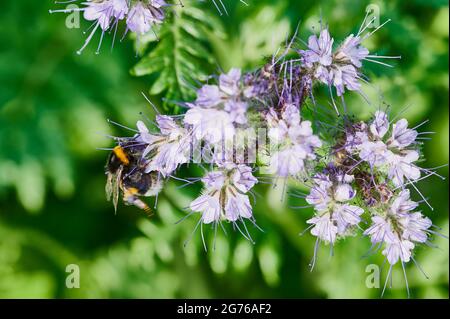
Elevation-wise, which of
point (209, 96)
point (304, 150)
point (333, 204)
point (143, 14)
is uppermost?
point (143, 14)

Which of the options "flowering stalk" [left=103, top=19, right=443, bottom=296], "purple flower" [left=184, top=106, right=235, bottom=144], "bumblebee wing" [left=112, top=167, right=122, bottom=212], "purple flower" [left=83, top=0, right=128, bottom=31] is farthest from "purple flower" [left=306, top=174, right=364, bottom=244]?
"purple flower" [left=83, top=0, right=128, bottom=31]

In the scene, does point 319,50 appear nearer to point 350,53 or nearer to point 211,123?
point 350,53

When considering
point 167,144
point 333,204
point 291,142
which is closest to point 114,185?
point 167,144

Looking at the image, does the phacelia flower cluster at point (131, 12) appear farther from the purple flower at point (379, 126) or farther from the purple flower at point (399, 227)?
the purple flower at point (399, 227)

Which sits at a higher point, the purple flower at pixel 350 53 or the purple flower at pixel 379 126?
the purple flower at pixel 350 53

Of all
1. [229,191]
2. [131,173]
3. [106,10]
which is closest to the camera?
[229,191]

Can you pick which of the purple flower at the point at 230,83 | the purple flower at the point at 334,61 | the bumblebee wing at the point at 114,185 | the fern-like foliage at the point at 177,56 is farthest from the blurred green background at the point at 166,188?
the purple flower at the point at 230,83
